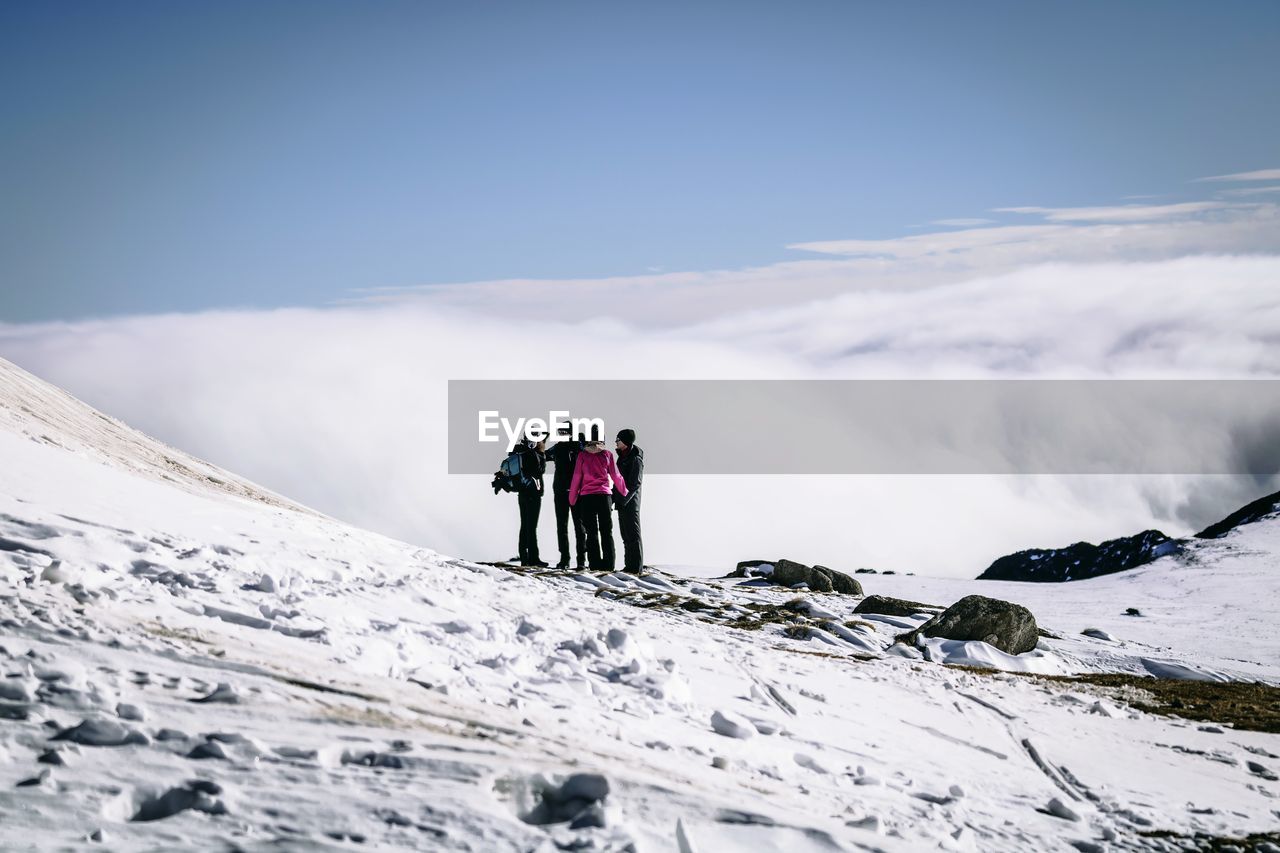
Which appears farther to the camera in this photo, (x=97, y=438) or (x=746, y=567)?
(x=746, y=567)

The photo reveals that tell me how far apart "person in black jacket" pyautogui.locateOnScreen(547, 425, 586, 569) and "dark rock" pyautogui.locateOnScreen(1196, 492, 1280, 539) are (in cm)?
1834

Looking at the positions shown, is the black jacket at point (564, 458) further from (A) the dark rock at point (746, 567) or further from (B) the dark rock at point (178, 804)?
(B) the dark rock at point (178, 804)

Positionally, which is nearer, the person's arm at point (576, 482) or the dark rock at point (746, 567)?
the person's arm at point (576, 482)

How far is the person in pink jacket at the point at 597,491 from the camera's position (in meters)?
13.9

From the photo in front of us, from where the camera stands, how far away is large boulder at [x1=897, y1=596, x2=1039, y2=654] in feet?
36.3

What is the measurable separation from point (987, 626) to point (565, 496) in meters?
6.63

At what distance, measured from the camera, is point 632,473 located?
14.4 meters

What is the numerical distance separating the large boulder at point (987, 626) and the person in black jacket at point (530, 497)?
594 centimetres

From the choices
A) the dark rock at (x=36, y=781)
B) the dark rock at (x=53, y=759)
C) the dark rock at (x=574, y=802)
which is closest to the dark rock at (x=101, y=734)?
the dark rock at (x=53, y=759)

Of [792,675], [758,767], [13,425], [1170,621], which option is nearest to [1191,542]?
[1170,621]

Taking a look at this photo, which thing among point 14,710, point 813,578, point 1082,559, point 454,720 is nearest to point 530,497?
point 813,578

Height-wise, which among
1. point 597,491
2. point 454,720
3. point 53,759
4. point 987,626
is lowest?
point 987,626

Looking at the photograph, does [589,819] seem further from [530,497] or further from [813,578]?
[813,578]

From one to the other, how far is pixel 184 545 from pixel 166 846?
407 cm
